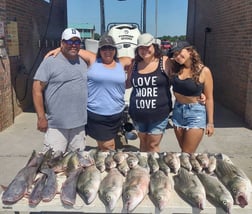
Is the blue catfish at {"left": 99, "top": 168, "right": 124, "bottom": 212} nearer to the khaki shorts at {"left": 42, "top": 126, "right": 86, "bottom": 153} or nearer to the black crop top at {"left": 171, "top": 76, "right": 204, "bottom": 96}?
the khaki shorts at {"left": 42, "top": 126, "right": 86, "bottom": 153}

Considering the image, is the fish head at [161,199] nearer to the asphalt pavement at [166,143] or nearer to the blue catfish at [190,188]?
the blue catfish at [190,188]

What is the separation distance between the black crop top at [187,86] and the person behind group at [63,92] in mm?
903

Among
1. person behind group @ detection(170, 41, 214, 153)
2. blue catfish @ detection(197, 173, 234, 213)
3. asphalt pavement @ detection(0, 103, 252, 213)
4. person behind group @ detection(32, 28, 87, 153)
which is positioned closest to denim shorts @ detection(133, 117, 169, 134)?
person behind group @ detection(170, 41, 214, 153)

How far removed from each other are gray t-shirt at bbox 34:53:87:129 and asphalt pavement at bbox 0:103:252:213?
1.58 m

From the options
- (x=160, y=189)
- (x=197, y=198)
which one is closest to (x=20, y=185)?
(x=160, y=189)

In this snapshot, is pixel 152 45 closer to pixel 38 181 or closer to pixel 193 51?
pixel 193 51

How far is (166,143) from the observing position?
6086 mm

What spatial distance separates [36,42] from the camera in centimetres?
976

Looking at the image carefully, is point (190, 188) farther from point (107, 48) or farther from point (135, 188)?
point (107, 48)

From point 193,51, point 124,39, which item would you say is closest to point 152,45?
point 193,51

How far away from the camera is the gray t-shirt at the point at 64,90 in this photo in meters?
3.29

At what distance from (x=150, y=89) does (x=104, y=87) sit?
1.52 ft

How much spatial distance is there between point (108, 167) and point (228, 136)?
427cm

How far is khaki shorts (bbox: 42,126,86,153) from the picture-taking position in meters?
3.47
